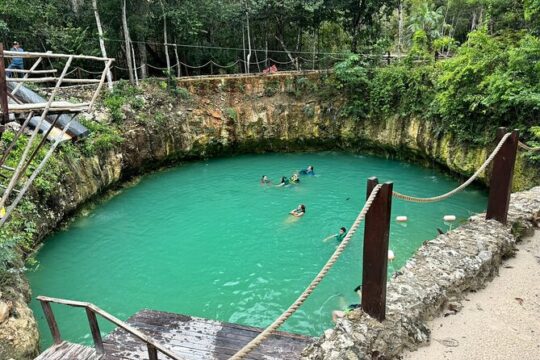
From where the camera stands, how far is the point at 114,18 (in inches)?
694

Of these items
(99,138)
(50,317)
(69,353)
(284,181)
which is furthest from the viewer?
(284,181)

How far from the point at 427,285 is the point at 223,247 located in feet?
23.4

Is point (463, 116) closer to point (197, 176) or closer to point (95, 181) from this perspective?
point (197, 176)

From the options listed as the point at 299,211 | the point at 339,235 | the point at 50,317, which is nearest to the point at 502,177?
the point at 339,235

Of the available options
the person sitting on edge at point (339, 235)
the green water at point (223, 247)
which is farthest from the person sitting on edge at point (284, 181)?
the person sitting on edge at point (339, 235)

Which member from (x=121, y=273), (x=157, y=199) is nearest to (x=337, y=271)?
(x=121, y=273)

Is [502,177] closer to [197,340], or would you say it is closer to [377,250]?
[377,250]

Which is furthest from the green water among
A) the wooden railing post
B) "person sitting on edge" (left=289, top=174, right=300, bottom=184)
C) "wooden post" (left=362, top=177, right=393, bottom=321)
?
"wooden post" (left=362, top=177, right=393, bottom=321)

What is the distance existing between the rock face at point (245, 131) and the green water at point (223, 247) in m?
→ 1.09

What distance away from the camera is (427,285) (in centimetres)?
420

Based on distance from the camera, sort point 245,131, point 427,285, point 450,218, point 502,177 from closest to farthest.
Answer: point 427,285 → point 502,177 → point 450,218 → point 245,131

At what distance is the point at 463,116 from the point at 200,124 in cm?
1123

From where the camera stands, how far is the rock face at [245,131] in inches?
557

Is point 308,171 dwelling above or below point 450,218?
above
